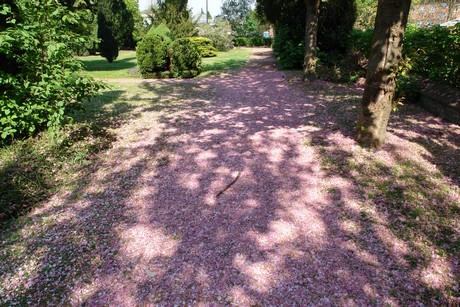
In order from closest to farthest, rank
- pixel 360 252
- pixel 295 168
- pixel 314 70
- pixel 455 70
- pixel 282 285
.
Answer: pixel 282 285 < pixel 360 252 < pixel 295 168 < pixel 455 70 < pixel 314 70

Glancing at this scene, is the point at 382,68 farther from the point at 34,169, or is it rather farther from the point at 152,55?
the point at 152,55

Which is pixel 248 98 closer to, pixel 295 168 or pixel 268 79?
pixel 268 79

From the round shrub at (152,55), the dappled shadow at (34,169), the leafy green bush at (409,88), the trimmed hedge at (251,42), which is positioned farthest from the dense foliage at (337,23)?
the trimmed hedge at (251,42)

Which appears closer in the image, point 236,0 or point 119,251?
point 119,251

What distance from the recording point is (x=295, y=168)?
5.14 m

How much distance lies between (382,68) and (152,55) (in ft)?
39.9

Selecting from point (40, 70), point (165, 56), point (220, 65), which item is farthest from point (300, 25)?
point (40, 70)

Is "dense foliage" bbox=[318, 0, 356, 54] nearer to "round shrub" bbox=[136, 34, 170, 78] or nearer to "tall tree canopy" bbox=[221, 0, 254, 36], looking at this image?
"round shrub" bbox=[136, 34, 170, 78]

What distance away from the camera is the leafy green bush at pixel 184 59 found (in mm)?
14539

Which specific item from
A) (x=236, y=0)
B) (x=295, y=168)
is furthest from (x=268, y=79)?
(x=236, y=0)

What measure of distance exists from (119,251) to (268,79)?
471 inches

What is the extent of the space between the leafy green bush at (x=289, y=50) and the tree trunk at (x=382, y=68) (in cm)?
1089

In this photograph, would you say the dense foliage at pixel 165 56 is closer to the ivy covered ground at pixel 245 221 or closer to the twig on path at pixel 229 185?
the ivy covered ground at pixel 245 221

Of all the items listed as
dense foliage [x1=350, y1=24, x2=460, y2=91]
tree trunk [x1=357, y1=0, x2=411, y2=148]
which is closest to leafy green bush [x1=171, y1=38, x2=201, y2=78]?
dense foliage [x1=350, y1=24, x2=460, y2=91]
